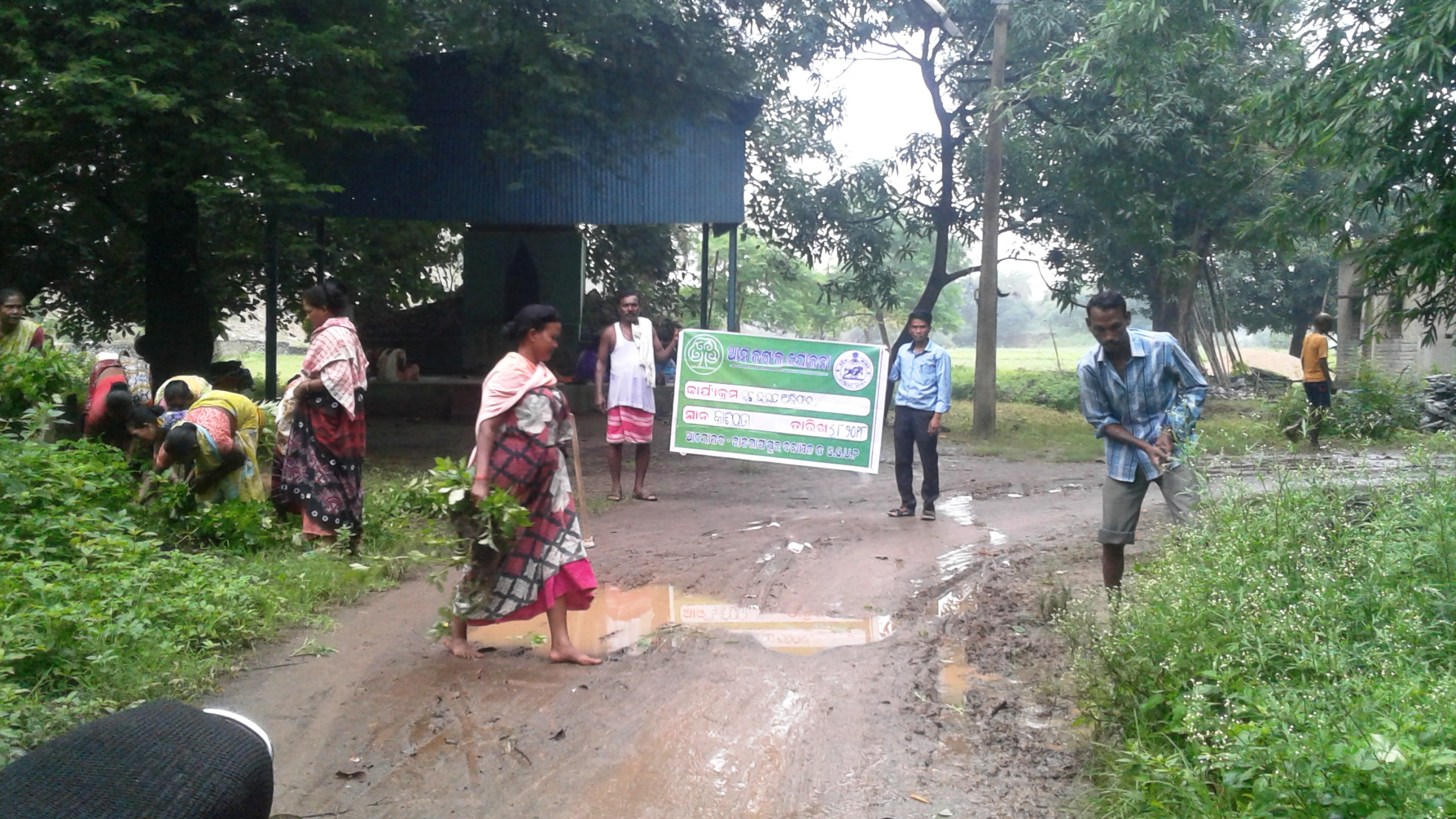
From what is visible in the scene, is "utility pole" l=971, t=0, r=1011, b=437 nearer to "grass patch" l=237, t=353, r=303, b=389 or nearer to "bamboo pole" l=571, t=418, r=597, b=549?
"bamboo pole" l=571, t=418, r=597, b=549

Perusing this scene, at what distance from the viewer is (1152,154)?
648 inches

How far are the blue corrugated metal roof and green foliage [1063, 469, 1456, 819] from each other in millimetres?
10467

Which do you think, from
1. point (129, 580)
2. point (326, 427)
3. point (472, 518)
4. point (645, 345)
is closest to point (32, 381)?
point (326, 427)

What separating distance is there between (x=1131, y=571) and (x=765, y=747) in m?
3.29

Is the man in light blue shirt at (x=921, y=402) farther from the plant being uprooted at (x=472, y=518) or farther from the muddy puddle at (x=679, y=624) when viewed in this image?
the plant being uprooted at (x=472, y=518)

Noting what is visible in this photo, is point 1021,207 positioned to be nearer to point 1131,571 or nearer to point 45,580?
point 1131,571

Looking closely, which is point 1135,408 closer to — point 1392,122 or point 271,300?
point 1392,122

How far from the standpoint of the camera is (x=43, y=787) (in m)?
2.05

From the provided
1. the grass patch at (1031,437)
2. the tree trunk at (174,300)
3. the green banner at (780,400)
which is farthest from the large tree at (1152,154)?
the tree trunk at (174,300)

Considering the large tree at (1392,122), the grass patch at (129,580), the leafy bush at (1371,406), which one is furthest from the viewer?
the leafy bush at (1371,406)

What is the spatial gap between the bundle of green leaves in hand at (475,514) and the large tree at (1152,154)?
9.72m

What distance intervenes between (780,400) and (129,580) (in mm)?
5998

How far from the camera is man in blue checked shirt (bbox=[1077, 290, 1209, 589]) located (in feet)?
19.0

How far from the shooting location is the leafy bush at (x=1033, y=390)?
947 inches
